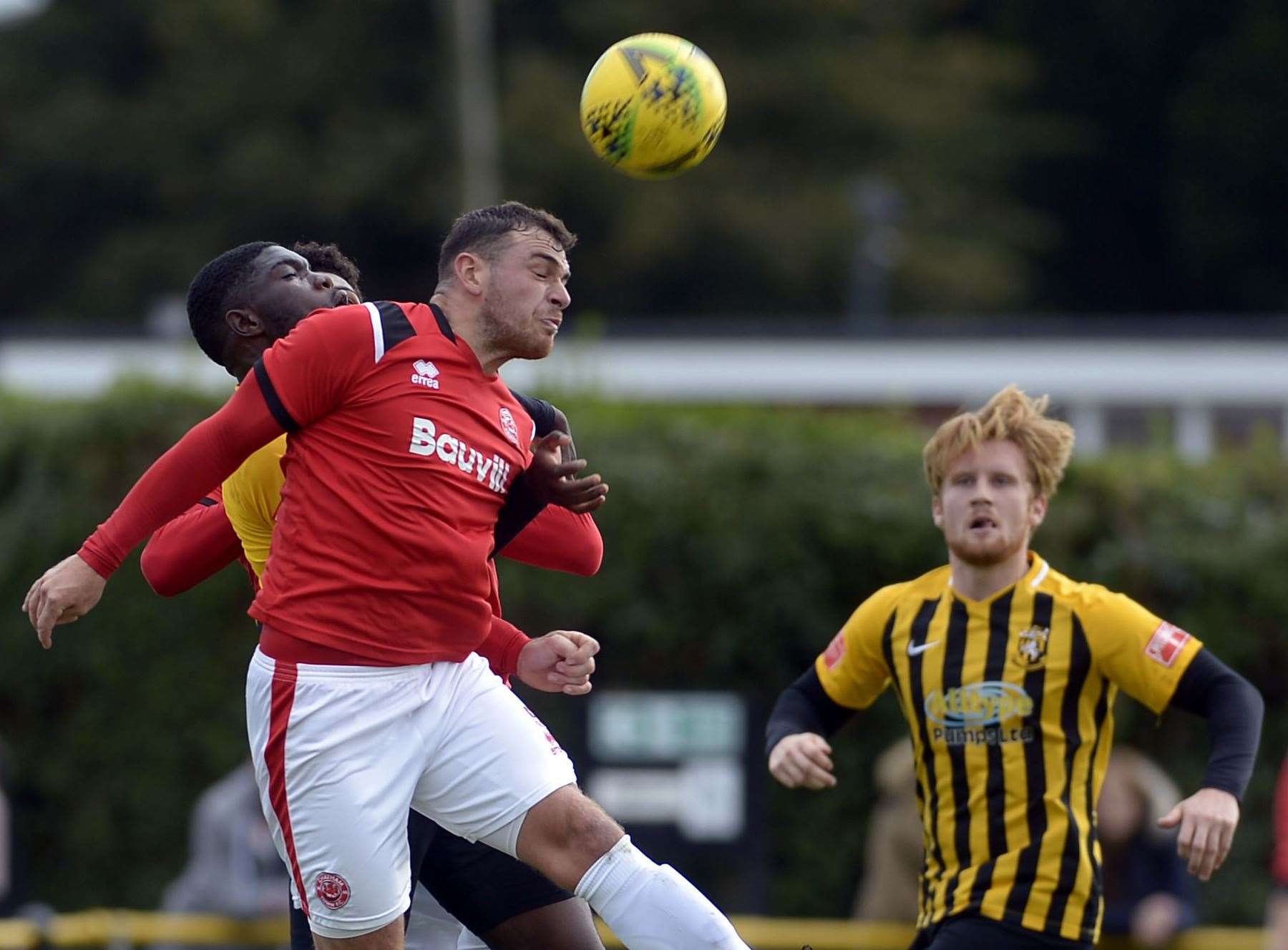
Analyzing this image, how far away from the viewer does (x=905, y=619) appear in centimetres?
552

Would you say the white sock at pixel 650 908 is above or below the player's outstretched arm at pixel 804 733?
below

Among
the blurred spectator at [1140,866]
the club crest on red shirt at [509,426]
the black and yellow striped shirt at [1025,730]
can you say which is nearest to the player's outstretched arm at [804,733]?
the black and yellow striped shirt at [1025,730]

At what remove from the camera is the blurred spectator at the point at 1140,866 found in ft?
27.5

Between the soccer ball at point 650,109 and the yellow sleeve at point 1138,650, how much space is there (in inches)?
64.5

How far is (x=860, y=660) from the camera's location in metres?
5.58

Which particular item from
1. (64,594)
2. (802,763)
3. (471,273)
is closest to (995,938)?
(802,763)

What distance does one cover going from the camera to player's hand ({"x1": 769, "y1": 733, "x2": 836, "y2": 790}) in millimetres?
5227

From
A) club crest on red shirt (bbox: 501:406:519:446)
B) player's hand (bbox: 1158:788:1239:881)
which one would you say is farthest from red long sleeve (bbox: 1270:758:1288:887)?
club crest on red shirt (bbox: 501:406:519:446)

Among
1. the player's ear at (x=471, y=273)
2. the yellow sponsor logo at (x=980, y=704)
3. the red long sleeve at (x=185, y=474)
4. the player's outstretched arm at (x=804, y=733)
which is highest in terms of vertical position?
the player's ear at (x=471, y=273)

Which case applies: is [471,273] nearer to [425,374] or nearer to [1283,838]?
[425,374]

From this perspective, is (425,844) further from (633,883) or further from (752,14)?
(752,14)

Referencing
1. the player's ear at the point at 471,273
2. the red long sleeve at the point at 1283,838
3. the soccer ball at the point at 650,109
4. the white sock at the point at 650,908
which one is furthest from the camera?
the red long sleeve at the point at 1283,838

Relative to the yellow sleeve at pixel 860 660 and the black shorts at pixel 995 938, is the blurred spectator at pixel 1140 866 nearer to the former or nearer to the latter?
the yellow sleeve at pixel 860 660

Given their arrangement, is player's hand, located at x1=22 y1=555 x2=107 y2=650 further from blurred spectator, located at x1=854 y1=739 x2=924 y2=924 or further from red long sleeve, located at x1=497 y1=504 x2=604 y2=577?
blurred spectator, located at x1=854 y1=739 x2=924 y2=924
